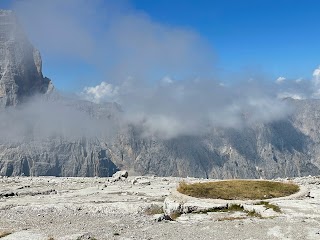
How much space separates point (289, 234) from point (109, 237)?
43.1 feet

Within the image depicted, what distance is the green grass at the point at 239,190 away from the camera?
41031mm

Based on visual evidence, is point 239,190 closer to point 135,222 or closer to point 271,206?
point 271,206

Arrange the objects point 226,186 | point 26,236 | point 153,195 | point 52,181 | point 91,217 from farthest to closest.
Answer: point 52,181
point 153,195
point 226,186
point 91,217
point 26,236

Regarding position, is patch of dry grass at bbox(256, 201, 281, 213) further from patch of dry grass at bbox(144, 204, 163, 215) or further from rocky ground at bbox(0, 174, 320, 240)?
patch of dry grass at bbox(144, 204, 163, 215)

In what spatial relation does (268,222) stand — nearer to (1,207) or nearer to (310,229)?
(310,229)

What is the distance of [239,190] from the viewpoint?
140ft

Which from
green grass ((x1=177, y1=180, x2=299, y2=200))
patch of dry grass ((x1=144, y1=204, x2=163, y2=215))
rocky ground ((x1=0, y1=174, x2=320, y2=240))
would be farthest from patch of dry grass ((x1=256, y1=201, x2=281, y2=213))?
patch of dry grass ((x1=144, y1=204, x2=163, y2=215))

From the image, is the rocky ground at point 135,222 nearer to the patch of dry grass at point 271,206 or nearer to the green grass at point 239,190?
the patch of dry grass at point 271,206

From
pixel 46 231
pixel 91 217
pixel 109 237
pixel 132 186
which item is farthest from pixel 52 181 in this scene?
pixel 109 237

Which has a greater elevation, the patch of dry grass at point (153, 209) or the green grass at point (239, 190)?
the green grass at point (239, 190)

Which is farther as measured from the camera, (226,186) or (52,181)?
(52,181)

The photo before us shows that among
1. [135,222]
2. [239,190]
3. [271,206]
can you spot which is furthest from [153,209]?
[271,206]

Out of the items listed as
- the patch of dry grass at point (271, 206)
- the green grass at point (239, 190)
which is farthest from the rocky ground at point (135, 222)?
the green grass at point (239, 190)

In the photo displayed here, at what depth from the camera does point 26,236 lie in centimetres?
2994
